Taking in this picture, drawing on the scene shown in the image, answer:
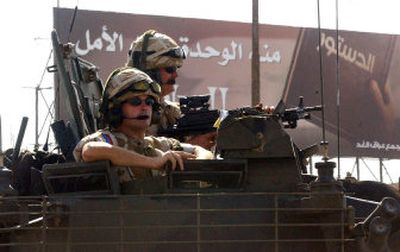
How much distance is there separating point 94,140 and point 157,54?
5.12ft

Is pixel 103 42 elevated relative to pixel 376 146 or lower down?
elevated

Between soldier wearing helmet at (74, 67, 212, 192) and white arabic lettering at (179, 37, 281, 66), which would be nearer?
soldier wearing helmet at (74, 67, 212, 192)

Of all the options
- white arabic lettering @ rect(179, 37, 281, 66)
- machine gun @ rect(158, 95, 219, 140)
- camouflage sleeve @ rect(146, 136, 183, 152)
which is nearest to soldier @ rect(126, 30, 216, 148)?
machine gun @ rect(158, 95, 219, 140)

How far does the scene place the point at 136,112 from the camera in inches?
156

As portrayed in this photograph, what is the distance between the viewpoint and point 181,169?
11.3 feet

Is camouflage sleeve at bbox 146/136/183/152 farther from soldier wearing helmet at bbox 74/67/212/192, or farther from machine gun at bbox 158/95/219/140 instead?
machine gun at bbox 158/95/219/140

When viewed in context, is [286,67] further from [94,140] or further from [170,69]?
[94,140]

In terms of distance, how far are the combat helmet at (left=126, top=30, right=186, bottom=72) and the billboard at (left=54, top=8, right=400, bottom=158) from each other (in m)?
17.1

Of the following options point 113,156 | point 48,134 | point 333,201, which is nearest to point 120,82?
point 113,156

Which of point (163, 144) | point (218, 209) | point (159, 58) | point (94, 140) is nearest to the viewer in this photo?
point (218, 209)

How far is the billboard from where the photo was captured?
23156mm

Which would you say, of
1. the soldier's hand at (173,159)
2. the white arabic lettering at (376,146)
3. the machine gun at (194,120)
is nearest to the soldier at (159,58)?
the machine gun at (194,120)

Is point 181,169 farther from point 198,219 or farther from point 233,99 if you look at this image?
point 233,99

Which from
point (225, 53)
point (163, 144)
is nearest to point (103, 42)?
point (225, 53)
